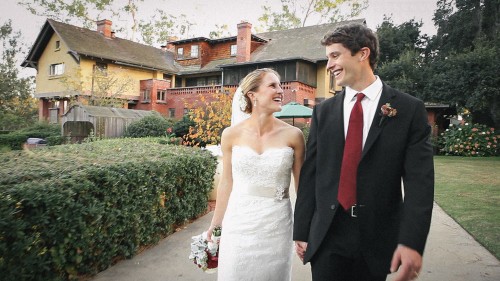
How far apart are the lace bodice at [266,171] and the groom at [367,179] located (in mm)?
713

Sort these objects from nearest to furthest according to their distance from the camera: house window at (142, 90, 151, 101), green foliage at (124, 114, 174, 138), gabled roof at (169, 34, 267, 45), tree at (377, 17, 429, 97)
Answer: green foliage at (124, 114, 174, 138) < tree at (377, 17, 429, 97) < house window at (142, 90, 151, 101) < gabled roof at (169, 34, 267, 45)

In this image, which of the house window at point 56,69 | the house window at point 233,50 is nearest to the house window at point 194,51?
the house window at point 233,50

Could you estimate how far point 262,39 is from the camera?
1268 inches

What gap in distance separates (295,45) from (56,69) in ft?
70.1

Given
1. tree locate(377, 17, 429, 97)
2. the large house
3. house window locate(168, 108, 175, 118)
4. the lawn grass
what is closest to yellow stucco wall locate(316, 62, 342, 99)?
the large house

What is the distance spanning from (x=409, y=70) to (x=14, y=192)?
3159 cm

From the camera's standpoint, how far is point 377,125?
2143 mm

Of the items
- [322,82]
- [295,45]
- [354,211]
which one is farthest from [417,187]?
[295,45]

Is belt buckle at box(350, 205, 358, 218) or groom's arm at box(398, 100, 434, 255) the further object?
belt buckle at box(350, 205, 358, 218)

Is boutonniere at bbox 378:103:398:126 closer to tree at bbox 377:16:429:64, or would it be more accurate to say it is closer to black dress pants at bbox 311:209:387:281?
black dress pants at bbox 311:209:387:281

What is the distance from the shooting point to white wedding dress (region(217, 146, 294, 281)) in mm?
2889

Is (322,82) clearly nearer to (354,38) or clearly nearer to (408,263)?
(354,38)

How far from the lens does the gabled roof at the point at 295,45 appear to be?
2862cm

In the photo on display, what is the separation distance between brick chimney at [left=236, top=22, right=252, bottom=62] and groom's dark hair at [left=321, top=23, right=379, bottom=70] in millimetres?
28778
